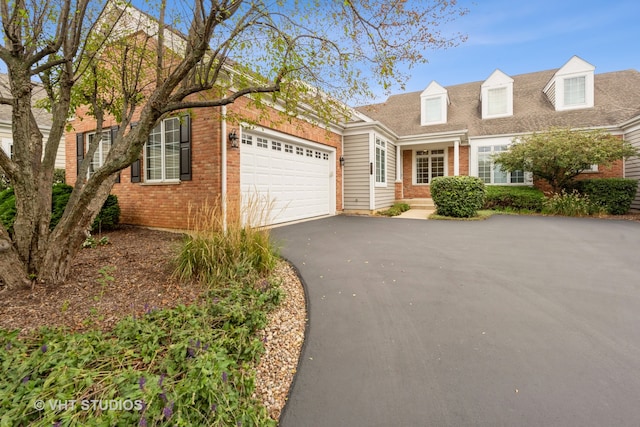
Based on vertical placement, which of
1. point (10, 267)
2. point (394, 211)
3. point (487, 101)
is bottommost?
point (10, 267)

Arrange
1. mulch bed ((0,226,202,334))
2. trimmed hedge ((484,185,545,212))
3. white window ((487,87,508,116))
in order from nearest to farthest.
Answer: mulch bed ((0,226,202,334)) < trimmed hedge ((484,185,545,212)) < white window ((487,87,508,116))

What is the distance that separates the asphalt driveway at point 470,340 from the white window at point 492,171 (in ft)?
30.0

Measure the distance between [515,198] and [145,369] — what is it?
516 inches

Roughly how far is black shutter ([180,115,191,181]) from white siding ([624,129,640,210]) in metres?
14.5

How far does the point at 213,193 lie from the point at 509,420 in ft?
19.5

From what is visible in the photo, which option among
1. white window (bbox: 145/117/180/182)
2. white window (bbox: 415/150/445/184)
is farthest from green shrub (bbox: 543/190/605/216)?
white window (bbox: 145/117/180/182)

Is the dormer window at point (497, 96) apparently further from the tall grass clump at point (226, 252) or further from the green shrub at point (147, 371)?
the green shrub at point (147, 371)

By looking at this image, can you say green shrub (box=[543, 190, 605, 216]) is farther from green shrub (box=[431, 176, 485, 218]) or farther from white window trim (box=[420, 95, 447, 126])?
white window trim (box=[420, 95, 447, 126])

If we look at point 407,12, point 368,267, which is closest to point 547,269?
point 368,267

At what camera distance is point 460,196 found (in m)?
9.95

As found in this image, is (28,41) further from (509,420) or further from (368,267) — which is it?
(509,420)

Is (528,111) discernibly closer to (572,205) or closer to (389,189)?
(572,205)

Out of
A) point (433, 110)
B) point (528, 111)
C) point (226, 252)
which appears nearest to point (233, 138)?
point (226, 252)

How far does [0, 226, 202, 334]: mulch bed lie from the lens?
271 cm
